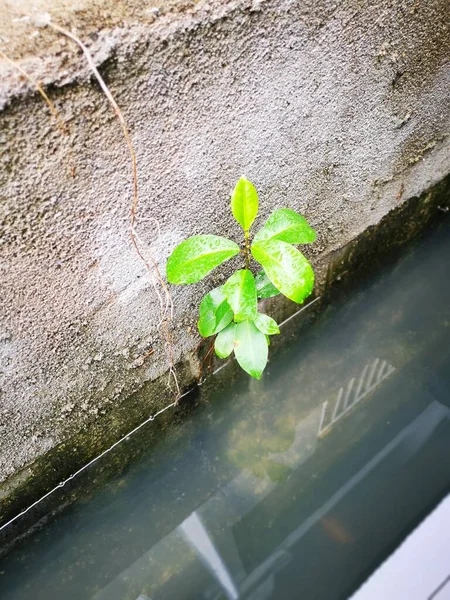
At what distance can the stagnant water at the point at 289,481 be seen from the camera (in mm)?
1714

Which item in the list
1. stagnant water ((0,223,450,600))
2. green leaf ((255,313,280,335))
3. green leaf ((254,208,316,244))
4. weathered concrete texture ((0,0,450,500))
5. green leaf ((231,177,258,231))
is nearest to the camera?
weathered concrete texture ((0,0,450,500))

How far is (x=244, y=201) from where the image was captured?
124 centimetres

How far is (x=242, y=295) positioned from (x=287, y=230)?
0.78 feet

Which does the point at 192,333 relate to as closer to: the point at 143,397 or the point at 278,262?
the point at 143,397

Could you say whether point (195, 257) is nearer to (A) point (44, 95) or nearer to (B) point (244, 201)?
(B) point (244, 201)

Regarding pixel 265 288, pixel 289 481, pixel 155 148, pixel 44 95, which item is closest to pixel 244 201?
pixel 155 148

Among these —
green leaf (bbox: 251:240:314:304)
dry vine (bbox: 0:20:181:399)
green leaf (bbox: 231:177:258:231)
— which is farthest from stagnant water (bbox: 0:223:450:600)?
green leaf (bbox: 231:177:258:231)

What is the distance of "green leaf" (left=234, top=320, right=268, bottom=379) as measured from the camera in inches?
60.2

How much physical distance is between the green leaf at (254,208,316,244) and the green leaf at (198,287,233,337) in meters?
0.30

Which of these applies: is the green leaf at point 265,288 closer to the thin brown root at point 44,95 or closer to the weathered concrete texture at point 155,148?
the weathered concrete texture at point 155,148

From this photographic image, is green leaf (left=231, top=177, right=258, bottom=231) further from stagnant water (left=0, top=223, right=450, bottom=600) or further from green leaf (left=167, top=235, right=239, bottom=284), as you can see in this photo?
stagnant water (left=0, top=223, right=450, bottom=600)

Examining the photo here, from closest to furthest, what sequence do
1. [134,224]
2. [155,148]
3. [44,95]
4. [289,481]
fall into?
[44,95], [155,148], [134,224], [289,481]

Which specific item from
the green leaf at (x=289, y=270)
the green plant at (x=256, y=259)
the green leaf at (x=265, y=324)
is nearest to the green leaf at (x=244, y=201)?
the green plant at (x=256, y=259)

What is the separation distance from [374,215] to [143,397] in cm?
130
